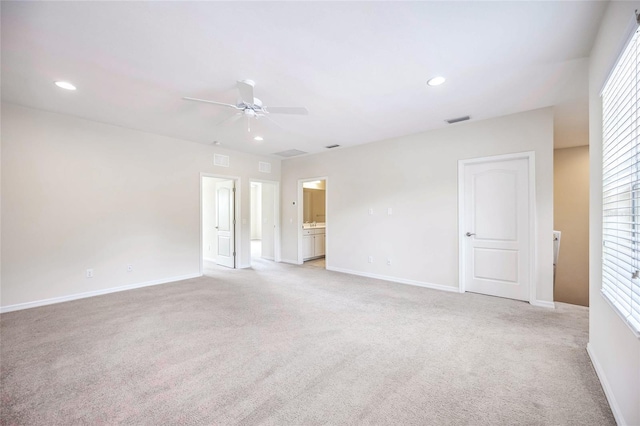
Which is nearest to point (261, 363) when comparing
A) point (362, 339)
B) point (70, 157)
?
point (362, 339)

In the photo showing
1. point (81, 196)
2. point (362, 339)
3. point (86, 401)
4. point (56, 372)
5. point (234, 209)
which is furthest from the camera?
point (234, 209)

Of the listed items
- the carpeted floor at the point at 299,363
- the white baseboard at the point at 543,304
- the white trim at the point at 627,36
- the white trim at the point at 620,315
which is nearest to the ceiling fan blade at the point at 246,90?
the carpeted floor at the point at 299,363

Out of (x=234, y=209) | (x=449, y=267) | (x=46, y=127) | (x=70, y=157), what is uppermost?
(x=46, y=127)

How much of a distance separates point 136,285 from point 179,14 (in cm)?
430

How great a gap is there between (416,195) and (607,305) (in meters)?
3.04

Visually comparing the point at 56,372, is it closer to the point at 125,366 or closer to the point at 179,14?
the point at 125,366

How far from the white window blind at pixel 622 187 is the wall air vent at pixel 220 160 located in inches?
223

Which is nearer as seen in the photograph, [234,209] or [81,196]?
[81,196]

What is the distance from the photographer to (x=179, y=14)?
193cm

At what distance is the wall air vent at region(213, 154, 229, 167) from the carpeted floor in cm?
293

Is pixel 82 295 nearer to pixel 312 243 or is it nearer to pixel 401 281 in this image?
pixel 312 243

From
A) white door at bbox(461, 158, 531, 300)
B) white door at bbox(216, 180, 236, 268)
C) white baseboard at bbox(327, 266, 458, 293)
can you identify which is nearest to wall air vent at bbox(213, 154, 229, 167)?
white door at bbox(216, 180, 236, 268)

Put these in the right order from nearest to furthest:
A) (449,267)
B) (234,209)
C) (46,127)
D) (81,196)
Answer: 1. (46,127)
2. (81,196)
3. (449,267)
4. (234,209)

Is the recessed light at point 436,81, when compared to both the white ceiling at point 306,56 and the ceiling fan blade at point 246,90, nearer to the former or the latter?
the white ceiling at point 306,56
